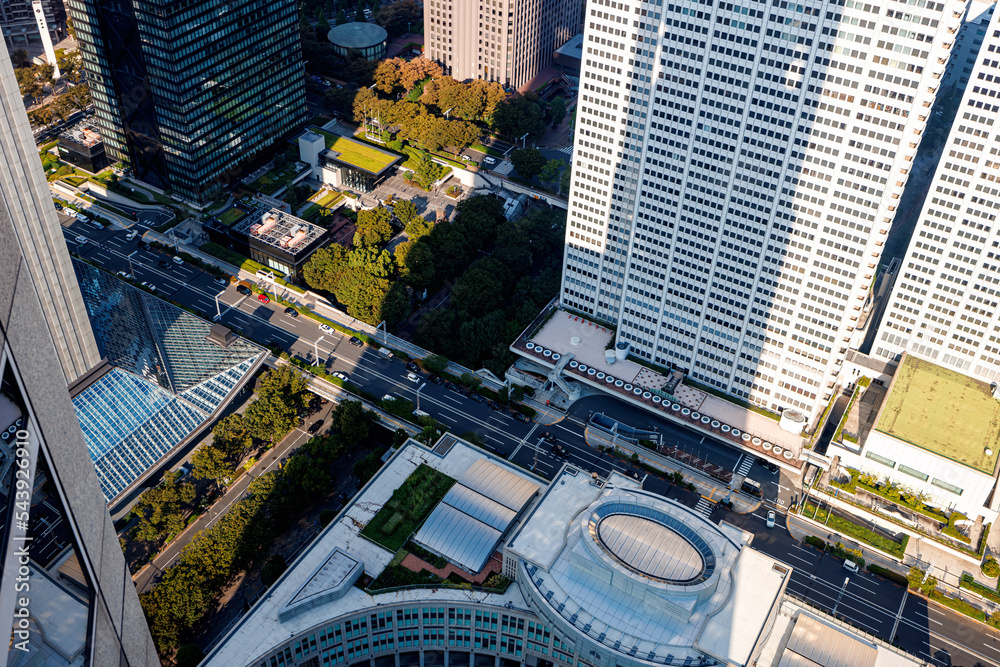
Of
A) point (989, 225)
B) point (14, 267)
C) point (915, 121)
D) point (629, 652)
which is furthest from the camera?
point (989, 225)

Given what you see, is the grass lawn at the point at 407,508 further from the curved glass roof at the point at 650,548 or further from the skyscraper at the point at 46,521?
the skyscraper at the point at 46,521

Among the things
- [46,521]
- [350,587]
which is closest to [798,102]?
[350,587]

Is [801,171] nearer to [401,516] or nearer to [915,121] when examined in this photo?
[915,121]

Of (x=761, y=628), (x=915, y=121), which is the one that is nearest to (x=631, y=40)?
(x=915, y=121)

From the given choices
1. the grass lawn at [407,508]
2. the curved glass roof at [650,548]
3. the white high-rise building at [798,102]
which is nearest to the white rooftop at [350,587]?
the grass lawn at [407,508]

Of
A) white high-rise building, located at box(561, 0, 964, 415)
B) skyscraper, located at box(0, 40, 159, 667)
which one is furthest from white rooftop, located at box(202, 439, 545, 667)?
skyscraper, located at box(0, 40, 159, 667)

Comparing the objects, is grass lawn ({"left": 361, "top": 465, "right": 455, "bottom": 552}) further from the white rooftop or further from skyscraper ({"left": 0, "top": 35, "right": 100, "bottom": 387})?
skyscraper ({"left": 0, "top": 35, "right": 100, "bottom": 387})

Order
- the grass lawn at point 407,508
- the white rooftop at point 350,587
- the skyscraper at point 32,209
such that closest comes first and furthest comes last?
the white rooftop at point 350,587, the skyscraper at point 32,209, the grass lawn at point 407,508
